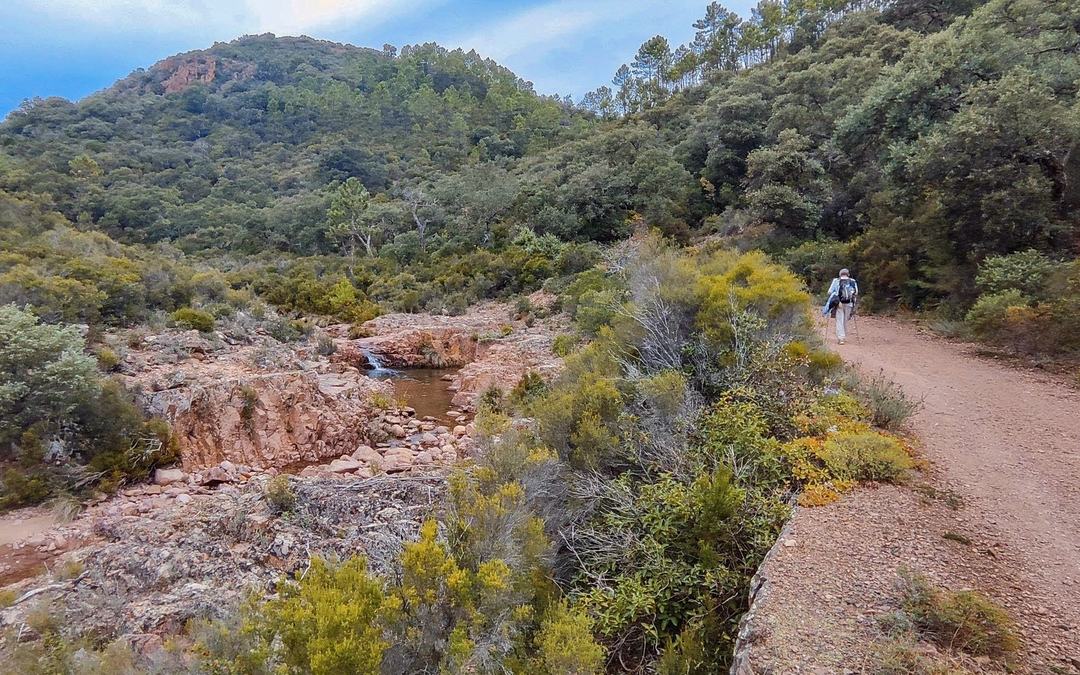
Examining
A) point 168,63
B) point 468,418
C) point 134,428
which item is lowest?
point 468,418

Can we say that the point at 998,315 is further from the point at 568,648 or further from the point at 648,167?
the point at 648,167

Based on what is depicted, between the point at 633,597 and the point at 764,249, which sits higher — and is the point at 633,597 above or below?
below

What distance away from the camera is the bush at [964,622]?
2.65 meters

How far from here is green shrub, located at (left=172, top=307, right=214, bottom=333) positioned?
14078 mm

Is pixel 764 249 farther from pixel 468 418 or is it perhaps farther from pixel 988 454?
pixel 988 454

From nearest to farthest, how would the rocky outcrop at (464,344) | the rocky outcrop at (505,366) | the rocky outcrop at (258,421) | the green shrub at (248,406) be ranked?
the rocky outcrop at (258,421) < the green shrub at (248,406) < the rocky outcrop at (505,366) < the rocky outcrop at (464,344)

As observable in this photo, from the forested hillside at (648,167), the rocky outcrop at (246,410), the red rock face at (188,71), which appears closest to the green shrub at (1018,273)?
the forested hillside at (648,167)

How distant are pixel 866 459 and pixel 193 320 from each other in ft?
53.7

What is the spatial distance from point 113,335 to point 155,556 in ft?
33.0

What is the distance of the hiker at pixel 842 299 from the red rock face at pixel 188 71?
276ft

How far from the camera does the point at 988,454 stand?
15.3 ft

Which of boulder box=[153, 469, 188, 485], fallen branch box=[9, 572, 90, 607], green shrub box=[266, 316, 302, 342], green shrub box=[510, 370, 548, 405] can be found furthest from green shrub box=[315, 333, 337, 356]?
fallen branch box=[9, 572, 90, 607]

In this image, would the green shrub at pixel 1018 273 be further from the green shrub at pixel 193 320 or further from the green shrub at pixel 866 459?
the green shrub at pixel 193 320

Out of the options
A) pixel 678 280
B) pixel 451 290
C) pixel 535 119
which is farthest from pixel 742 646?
pixel 535 119
